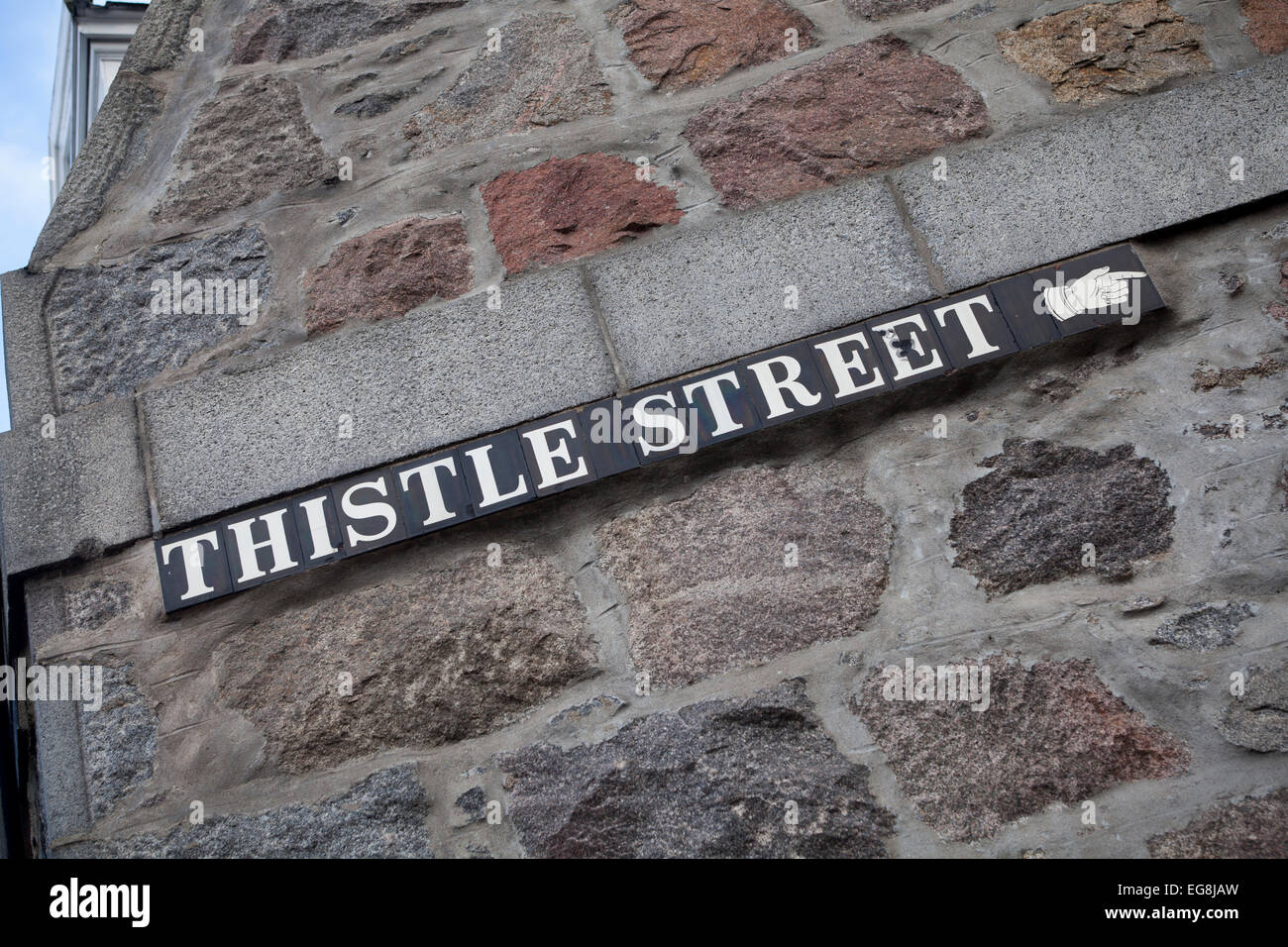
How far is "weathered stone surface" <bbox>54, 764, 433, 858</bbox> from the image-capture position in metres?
1.56

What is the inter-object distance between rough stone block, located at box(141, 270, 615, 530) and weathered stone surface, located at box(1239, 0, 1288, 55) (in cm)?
144

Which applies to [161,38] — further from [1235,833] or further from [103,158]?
[1235,833]

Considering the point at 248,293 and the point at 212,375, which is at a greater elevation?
the point at 248,293

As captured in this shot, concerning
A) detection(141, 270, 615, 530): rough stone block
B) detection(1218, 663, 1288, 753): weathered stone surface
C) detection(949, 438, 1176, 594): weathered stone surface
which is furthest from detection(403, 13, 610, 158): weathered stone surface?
detection(1218, 663, 1288, 753): weathered stone surface

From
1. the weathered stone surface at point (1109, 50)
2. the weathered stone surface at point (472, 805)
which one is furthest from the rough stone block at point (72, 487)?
the weathered stone surface at point (1109, 50)

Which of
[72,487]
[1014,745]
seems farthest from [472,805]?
[72,487]

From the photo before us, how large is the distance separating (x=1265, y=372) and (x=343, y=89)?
1886mm

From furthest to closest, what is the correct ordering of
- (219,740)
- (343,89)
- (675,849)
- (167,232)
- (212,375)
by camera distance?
(343,89) < (167,232) < (212,375) < (219,740) < (675,849)

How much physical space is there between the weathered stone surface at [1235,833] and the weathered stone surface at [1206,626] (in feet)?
0.73

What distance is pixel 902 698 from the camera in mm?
1572

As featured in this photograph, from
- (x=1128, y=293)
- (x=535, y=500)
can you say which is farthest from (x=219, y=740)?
(x=1128, y=293)

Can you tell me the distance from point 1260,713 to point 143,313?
80.5 inches

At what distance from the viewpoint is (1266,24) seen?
6.87 ft

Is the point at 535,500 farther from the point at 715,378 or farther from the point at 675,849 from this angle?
the point at 675,849
